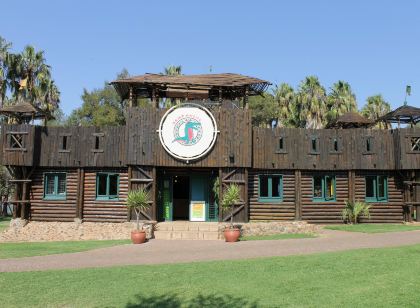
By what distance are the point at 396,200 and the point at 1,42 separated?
105ft

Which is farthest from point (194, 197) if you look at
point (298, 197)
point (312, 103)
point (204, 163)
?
point (312, 103)

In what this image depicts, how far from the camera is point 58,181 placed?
23719 millimetres

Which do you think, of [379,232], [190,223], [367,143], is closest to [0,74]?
[190,223]

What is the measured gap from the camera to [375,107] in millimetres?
42750

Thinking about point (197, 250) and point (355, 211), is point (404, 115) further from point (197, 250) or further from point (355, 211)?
point (197, 250)

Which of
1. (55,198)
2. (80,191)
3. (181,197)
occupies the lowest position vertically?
(55,198)

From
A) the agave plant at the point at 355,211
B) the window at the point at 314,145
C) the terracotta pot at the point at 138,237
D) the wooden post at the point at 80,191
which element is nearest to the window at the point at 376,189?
the agave plant at the point at 355,211

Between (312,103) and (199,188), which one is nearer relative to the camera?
(199,188)

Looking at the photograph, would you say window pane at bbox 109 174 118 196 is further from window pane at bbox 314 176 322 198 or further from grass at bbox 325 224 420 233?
grass at bbox 325 224 420 233

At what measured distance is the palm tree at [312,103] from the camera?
43.3m

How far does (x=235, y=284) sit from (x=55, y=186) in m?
16.7

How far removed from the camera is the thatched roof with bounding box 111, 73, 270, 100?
2200 centimetres

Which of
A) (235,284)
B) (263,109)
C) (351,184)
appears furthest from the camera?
(263,109)

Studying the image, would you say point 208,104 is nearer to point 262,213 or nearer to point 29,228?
point 262,213
